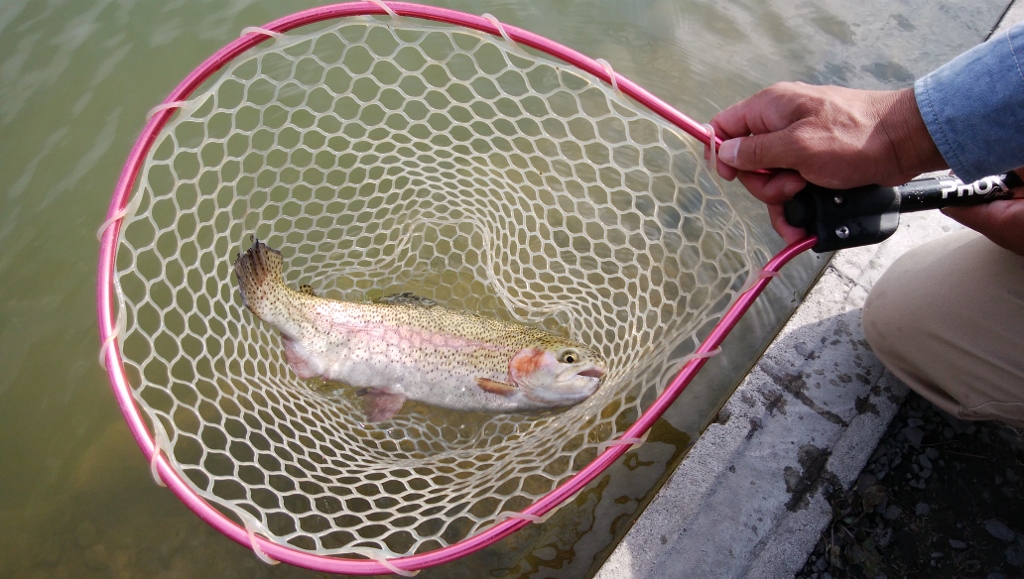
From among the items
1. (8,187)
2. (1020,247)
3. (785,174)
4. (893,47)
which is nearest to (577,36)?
(893,47)

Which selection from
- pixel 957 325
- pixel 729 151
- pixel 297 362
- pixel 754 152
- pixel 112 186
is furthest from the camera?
pixel 112 186

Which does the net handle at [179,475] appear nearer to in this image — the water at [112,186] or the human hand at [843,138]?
the human hand at [843,138]

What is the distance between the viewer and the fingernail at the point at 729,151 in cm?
277

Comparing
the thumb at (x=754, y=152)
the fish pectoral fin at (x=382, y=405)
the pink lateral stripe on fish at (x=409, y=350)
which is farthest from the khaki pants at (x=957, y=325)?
the fish pectoral fin at (x=382, y=405)

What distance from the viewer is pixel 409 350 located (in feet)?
11.9

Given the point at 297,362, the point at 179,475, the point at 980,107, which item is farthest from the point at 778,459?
the point at 179,475

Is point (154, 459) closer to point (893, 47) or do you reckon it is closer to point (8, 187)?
point (8, 187)

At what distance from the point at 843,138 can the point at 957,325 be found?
1.46 metres

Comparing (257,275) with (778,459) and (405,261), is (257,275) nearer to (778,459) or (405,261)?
(405,261)

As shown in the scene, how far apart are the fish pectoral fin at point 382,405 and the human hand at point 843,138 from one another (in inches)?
88.2

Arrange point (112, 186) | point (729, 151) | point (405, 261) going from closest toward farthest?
point (729, 151) < point (405, 261) < point (112, 186)

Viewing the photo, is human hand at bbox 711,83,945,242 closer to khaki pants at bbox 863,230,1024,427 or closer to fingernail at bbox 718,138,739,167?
fingernail at bbox 718,138,739,167

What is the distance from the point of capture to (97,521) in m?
3.96

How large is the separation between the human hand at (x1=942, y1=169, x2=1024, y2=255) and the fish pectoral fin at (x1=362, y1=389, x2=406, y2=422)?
2912 mm
